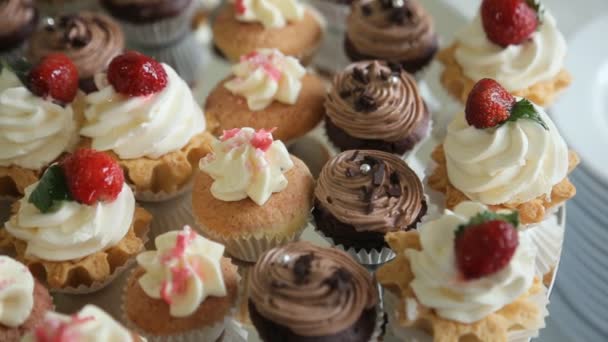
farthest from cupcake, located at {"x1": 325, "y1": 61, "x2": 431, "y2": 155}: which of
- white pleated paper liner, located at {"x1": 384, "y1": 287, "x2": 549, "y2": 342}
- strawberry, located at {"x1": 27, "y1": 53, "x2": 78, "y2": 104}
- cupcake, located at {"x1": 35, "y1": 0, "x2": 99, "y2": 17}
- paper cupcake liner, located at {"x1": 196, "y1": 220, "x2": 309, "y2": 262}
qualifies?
cupcake, located at {"x1": 35, "y1": 0, "x2": 99, "y2": 17}

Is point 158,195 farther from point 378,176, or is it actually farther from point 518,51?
point 518,51

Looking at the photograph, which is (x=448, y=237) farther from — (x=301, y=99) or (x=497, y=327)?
(x=301, y=99)

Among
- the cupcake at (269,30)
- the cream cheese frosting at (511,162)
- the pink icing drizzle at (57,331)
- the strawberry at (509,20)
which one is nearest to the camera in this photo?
the pink icing drizzle at (57,331)

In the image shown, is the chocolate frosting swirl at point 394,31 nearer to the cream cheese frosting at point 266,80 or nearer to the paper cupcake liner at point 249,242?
the cream cheese frosting at point 266,80

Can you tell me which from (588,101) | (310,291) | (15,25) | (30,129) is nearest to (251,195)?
(310,291)

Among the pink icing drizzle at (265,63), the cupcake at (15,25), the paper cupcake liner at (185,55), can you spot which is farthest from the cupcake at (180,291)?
the cupcake at (15,25)

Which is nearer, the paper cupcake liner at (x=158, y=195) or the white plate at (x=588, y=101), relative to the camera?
the paper cupcake liner at (x=158, y=195)

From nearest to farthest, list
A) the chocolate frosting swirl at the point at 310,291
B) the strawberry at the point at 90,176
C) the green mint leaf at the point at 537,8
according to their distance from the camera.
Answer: the chocolate frosting swirl at the point at 310,291, the strawberry at the point at 90,176, the green mint leaf at the point at 537,8
